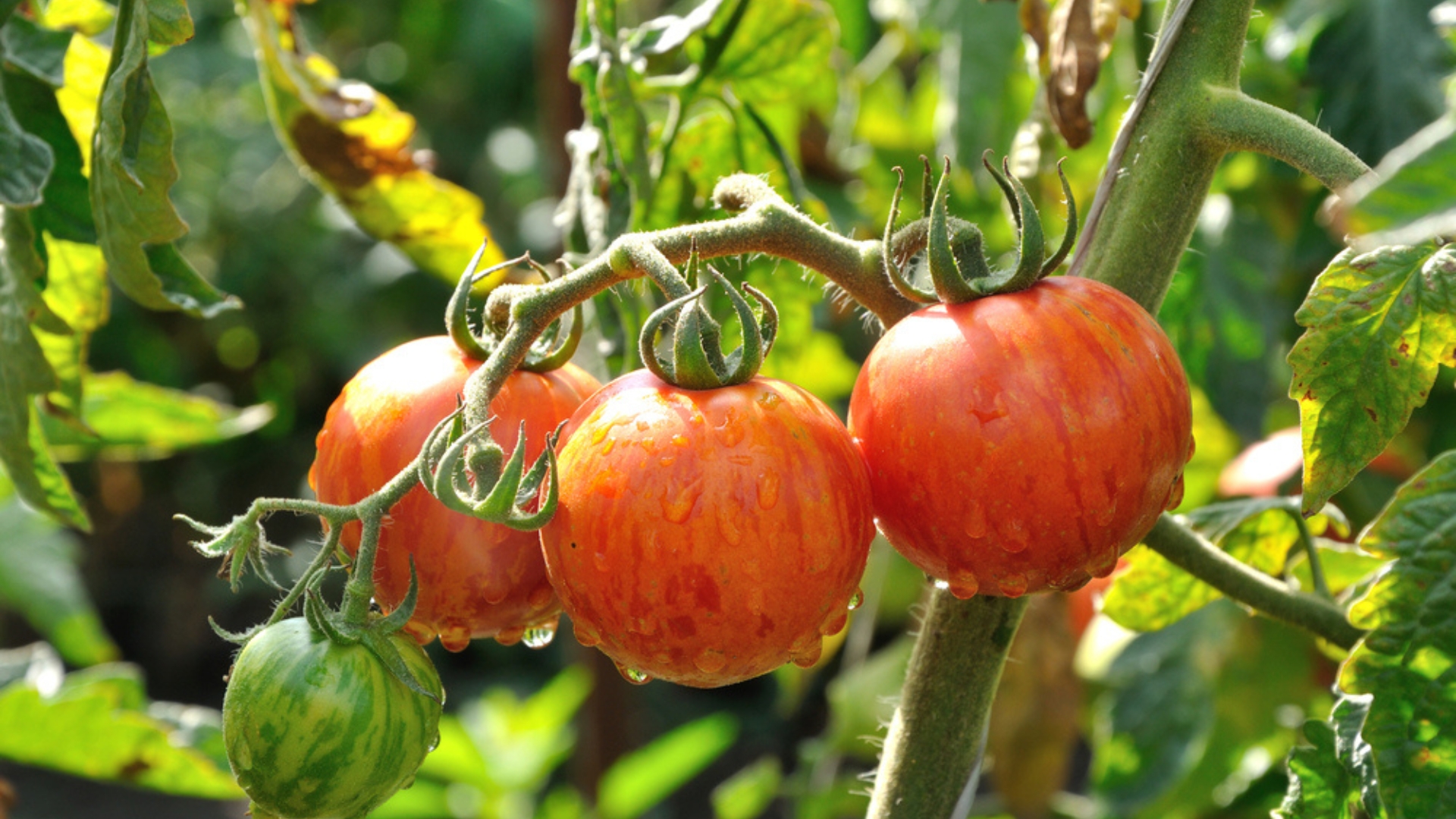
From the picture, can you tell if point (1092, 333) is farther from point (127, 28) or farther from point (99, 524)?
point (99, 524)

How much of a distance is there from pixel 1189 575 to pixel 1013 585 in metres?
0.30

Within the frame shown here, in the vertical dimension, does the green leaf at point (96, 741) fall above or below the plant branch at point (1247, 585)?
below

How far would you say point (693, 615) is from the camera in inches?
23.5

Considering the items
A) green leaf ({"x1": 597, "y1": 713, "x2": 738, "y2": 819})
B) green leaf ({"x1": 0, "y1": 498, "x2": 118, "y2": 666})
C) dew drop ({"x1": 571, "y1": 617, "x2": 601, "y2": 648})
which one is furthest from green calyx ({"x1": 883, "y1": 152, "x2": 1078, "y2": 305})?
green leaf ({"x1": 597, "y1": 713, "x2": 738, "y2": 819})

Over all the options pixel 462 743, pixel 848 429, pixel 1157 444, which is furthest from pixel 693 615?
pixel 462 743

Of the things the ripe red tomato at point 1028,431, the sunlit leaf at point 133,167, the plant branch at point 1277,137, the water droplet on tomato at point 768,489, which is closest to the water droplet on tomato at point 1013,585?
the ripe red tomato at point 1028,431

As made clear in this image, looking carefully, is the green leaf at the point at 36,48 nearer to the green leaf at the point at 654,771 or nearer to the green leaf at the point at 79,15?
the green leaf at the point at 79,15

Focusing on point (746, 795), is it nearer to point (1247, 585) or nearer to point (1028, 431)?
point (1247, 585)

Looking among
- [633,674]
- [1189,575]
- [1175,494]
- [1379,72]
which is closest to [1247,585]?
[1189,575]

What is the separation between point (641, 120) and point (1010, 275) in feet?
1.21

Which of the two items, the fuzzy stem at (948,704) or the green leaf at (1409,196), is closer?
the green leaf at (1409,196)

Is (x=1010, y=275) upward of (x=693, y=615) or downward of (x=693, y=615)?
upward

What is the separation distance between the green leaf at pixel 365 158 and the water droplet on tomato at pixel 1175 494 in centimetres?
53

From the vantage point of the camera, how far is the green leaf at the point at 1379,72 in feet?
3.88
